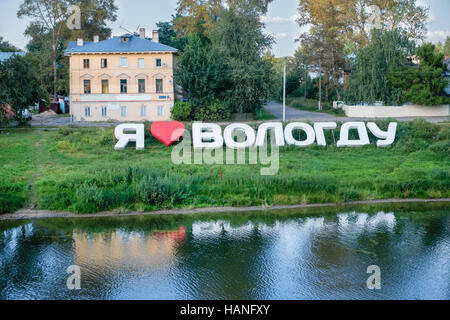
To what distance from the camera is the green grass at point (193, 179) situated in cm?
2239

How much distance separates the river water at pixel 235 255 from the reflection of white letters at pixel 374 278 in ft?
0.47

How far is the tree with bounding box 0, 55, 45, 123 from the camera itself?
36.2m

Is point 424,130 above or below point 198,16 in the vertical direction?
below

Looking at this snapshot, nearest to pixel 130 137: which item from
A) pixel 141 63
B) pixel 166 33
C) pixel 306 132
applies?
pixel 306 132

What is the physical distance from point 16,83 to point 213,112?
1606cm

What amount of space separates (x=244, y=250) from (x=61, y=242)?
268 inches

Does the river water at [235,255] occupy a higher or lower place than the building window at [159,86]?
lower

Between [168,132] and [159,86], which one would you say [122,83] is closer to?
[159,86]

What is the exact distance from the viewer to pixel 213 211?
22312mm

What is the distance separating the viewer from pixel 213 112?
42.9 meters

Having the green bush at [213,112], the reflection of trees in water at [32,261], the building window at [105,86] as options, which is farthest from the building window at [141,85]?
the reflection of trees in water at [32,261]

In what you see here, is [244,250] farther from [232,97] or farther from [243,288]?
[232,97]

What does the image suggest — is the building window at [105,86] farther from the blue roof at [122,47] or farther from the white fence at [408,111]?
the white fence at [408,111]

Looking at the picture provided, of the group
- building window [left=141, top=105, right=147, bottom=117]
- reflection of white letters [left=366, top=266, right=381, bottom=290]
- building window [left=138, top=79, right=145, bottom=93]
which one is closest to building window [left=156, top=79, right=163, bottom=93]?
building window [left=138, top=79, right=145, bottom=93]
